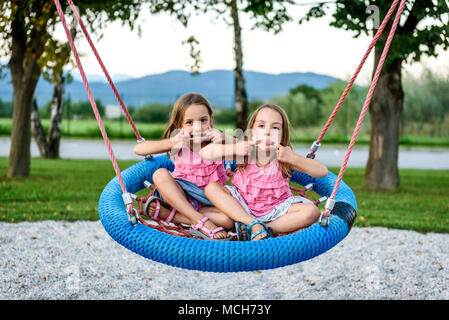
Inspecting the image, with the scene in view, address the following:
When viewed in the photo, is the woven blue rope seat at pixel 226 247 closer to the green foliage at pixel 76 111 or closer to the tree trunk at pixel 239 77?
the tree trunk at pixel 239 77

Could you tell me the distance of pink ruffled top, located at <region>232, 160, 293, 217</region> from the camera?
2773 mm

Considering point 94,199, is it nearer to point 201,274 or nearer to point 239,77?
point 201,274

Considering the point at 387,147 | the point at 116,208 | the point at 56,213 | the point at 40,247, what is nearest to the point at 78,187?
the point at 56,213

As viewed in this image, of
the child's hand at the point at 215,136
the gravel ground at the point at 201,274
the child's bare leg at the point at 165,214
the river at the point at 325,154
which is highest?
the child's hand at the point at 215,136

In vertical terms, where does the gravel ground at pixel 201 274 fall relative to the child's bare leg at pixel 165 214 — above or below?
below

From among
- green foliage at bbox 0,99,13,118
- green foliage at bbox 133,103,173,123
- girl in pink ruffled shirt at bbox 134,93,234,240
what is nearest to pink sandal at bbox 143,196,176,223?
girl in pink ruffled shirt at bbox 134,93,234,240

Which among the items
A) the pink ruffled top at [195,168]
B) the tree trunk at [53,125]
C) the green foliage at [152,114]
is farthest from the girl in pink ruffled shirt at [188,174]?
the green foliage at [152,114]

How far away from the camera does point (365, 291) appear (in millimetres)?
4082

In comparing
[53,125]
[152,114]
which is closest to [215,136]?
[53,125]

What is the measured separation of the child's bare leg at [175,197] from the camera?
2.69m

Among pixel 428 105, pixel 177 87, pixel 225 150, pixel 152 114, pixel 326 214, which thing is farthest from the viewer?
pixel 177 87

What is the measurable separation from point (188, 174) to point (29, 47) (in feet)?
18.6

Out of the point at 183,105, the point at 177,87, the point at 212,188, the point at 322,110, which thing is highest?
the point at 177,87

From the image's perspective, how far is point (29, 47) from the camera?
7.64 m
